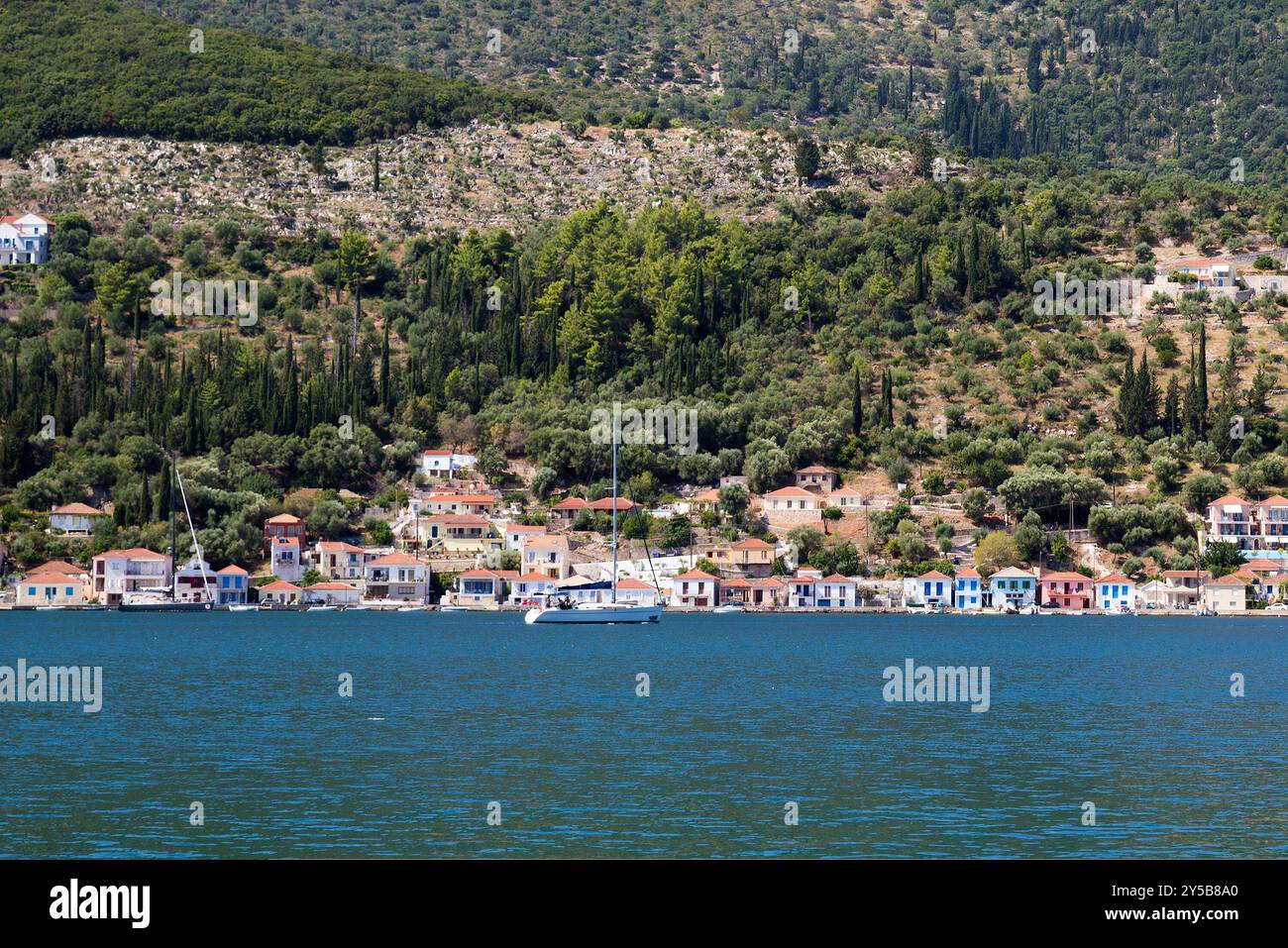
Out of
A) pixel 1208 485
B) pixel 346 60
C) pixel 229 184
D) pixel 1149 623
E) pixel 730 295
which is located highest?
pixel 346 60

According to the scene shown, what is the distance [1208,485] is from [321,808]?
254 ft

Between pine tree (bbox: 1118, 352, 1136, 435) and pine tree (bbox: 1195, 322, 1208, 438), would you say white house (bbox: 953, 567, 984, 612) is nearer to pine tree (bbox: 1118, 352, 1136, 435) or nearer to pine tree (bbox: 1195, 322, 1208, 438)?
pine tree (bbox: 1118, 352, 1136, 435)

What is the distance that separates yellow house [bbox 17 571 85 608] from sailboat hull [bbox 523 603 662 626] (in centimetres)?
2426

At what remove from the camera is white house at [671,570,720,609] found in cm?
9544

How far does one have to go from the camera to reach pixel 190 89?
157m

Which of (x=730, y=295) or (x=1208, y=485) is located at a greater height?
(x=730, y=295)

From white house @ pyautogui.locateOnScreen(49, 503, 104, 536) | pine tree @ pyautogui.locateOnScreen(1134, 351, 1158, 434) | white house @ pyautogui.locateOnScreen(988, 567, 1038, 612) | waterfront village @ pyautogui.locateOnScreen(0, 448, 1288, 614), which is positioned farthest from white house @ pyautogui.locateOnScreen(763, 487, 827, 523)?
white house @ pyautogui.locateOnScreen(49, 503, 104, 536)

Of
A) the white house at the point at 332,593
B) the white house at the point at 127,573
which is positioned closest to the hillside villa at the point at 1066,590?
the white house at the point at 332,593

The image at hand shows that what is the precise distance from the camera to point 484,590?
96.7 meters

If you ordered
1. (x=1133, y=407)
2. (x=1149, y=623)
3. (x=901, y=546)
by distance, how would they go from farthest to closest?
(x=1133, y=407), (x=901, y=546), (x=1149, y=623)
